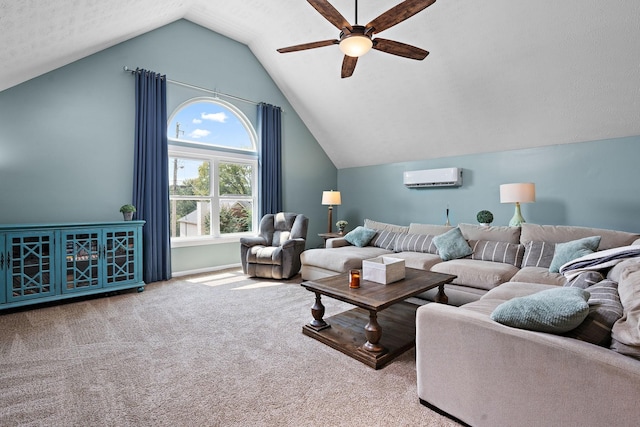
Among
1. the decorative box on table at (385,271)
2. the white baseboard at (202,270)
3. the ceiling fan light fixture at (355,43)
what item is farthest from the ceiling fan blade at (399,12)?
the white baseboard at (202,270)

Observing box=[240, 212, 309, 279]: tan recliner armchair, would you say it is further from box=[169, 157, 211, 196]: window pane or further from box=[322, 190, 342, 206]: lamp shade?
box=[169, 157, 211, 196]: window pane

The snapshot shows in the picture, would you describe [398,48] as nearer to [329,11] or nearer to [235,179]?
[329,11]

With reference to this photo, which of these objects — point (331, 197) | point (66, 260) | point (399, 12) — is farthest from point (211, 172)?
point (399, 12)

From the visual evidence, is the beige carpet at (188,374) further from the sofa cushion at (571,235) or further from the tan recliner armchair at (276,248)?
the sofa cushion at (571,235)

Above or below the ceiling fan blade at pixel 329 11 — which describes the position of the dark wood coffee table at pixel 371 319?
below

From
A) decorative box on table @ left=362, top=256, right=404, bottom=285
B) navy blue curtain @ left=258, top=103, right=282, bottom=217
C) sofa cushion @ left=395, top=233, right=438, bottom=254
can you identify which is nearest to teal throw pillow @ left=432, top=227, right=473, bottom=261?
sofa cushion @ left=395, top=233, right=438, bottom=254

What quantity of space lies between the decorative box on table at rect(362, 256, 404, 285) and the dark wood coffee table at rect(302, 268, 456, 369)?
56mm

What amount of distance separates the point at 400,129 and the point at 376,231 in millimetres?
1791

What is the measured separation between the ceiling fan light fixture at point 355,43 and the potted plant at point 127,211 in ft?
10.3

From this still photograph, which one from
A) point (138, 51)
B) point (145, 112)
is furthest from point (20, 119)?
point (138, 51)

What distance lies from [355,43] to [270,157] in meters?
3.39

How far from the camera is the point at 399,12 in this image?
230 centimetres

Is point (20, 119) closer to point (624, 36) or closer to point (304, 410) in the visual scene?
point (304, 410)

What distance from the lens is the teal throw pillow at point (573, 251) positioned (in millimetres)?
2767
